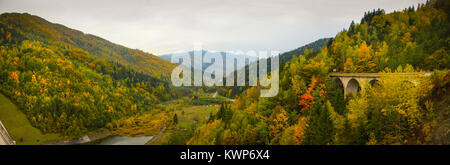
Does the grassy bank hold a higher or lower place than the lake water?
higher

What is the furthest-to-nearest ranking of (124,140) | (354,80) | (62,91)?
(62,91), (124,140), (354,80)

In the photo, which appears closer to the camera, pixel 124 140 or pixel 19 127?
pixel 124 140

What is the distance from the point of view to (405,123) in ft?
59.7

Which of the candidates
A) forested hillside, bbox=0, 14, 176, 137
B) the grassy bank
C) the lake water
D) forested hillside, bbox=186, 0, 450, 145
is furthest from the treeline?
forested hillside, bbox=186, 0, 450, 145

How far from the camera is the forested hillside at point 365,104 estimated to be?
1819cm

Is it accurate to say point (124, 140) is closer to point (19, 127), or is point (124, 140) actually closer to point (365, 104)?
point (19, 127)

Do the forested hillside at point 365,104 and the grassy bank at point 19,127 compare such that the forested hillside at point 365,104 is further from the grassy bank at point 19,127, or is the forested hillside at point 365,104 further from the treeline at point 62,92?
the treeline at point 62,92

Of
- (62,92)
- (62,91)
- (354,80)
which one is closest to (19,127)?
(62,92)

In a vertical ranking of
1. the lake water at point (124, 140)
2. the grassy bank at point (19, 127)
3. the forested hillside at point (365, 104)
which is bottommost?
the lake water at point (124, 140)

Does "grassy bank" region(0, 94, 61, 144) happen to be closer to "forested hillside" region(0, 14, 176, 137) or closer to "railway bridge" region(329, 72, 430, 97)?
"forested hillside" region(0, 14, 176, 137)

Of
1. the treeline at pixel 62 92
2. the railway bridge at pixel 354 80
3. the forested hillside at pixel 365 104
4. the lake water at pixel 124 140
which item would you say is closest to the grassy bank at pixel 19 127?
the treeline at pixel 62 92

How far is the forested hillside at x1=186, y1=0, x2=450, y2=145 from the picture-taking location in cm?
1819

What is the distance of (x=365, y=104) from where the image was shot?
22094mm
